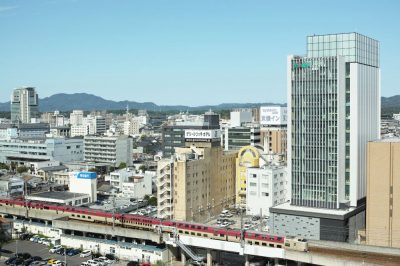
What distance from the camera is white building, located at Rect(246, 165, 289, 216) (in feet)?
135

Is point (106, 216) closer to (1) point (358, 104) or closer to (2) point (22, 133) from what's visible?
(1) point (358, 104)

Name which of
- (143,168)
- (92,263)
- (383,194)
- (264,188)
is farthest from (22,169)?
(383,194)

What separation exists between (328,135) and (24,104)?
Answer: 424 feet

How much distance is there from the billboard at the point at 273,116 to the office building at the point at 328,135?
2233 centimetres

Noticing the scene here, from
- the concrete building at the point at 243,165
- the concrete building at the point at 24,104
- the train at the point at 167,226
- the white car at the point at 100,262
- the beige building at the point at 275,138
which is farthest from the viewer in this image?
the concrete building at the point at 24,104

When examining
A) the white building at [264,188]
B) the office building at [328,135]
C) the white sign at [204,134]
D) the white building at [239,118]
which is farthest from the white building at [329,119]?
the white building at [239,118]

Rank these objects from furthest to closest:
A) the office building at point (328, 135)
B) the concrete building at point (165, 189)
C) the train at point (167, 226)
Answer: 1. the concrete building at point (165, 189)
2. the office building at point (328, 135)
3. the train at point (167, 226)

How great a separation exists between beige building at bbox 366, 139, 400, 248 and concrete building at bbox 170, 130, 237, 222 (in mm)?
13251

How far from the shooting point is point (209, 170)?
4112 centimetres

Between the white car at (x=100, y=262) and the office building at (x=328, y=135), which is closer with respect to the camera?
the white car at (x=100, y=262)

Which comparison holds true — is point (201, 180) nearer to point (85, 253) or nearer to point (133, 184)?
point (85, 253)

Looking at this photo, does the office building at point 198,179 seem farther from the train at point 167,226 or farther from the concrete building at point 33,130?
the concrete building at point 33,130

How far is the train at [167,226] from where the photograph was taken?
28.4 m

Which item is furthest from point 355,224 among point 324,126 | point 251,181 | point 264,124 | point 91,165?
point 91,165
